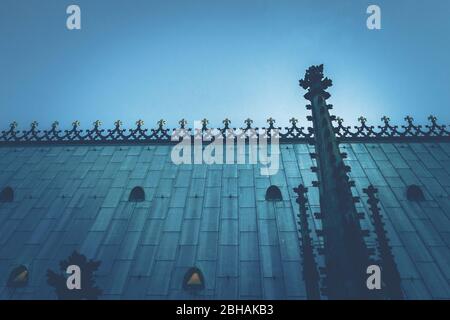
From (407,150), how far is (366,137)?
97.6 inches

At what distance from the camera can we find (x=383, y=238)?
10953 millimetres

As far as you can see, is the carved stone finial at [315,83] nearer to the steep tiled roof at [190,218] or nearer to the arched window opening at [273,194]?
the steep tiled roof at [190,218]

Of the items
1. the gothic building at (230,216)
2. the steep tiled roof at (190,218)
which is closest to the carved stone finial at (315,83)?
the gothic building at (230,216)

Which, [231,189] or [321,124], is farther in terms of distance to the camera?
[231,189]

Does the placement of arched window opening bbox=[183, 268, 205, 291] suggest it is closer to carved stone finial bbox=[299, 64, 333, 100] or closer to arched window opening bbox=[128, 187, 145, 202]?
arched window opening bbox=[128, 187, 145, 202]

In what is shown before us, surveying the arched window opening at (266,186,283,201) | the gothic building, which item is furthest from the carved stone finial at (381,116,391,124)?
the arched window opening at (266,186,283,201)

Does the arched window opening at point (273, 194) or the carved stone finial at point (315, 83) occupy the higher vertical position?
the carved stone finial at point (315, 83)

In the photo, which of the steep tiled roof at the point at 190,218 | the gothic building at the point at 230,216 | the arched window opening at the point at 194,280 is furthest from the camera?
the steep tiled roof at the point at 190,218

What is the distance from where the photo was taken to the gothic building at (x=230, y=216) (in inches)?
402

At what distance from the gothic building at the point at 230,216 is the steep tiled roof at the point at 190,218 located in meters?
0.06

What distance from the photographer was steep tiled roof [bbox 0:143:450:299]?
13.9 m

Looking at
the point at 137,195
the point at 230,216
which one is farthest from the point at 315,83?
the point at 137,195
